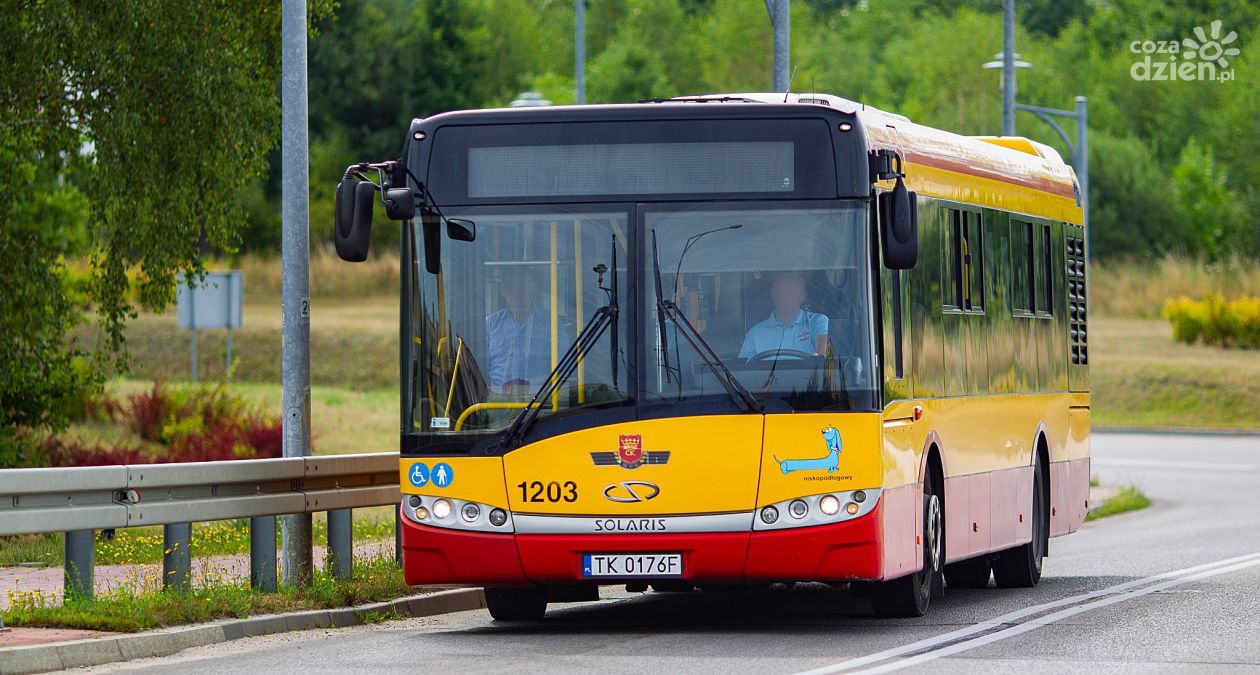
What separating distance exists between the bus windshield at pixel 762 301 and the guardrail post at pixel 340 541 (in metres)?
3.22

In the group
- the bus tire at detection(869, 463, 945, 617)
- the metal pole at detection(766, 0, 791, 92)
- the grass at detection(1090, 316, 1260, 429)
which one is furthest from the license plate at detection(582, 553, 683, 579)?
the grass at detection(1090, 316, 1260, 429)

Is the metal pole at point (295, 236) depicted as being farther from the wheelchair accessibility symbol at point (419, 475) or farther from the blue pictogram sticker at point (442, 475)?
the blue pictogram sticker at point (442, 475)

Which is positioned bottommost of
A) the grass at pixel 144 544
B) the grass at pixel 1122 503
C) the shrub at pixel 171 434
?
the grass at pixel 1122 503

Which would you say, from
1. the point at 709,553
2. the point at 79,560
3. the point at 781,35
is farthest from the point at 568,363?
the point at 781,35

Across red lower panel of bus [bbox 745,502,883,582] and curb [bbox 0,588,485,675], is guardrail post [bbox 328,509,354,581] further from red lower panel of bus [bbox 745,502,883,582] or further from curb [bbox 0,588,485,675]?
red lower panel of bus [bbox 745,502,883,582]

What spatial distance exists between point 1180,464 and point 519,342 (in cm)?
2666

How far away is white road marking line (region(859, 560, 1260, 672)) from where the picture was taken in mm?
11680

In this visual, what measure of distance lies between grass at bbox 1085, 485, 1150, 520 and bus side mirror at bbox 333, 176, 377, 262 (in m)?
16.7

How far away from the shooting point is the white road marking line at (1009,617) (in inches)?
456

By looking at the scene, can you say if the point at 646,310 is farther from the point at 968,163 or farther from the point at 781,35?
the point at 781,35

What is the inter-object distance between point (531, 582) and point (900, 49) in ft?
359

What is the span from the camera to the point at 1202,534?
2344 centimetres

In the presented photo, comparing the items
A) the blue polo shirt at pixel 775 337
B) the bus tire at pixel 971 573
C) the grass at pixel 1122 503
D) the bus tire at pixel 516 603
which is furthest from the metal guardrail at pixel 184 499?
the grass at pixel 1122 503

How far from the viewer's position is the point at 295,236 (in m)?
15.2
